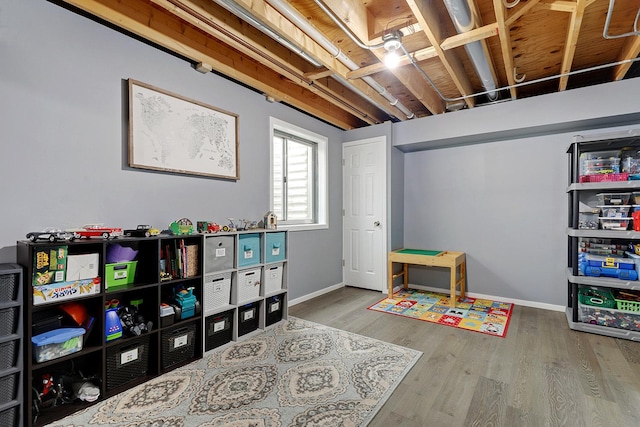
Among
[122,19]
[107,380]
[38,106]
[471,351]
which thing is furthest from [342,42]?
[107,380]

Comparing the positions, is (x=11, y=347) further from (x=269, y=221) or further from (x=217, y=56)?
(x=217, y=56)

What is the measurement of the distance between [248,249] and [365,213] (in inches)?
86.7

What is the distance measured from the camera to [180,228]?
7.86 feet

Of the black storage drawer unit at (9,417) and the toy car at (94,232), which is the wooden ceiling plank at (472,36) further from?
the black storage drawer unit at (9,417)

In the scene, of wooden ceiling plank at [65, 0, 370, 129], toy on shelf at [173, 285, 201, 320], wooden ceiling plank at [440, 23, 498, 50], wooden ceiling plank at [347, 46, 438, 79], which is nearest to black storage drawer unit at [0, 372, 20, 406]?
toy on shelf at [173, 285, 201, 320]

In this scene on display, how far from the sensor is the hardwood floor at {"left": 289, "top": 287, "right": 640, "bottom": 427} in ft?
5.84

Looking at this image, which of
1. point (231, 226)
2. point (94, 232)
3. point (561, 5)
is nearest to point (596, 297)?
point (561, 5)

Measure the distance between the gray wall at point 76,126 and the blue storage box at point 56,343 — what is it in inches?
21.0

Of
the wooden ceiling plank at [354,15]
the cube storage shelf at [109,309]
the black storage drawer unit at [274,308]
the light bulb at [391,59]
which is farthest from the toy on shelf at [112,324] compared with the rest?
the light bulb at [391,59]

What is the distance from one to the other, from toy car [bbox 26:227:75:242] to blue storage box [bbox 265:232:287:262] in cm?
159

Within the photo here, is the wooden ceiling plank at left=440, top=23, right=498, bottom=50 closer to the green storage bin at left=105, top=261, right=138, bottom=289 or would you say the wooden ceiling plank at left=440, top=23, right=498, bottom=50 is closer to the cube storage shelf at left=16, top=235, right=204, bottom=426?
the cube storage shelf at left=16, top=235, right=204, bottom=426

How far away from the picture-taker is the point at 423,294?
4.32m

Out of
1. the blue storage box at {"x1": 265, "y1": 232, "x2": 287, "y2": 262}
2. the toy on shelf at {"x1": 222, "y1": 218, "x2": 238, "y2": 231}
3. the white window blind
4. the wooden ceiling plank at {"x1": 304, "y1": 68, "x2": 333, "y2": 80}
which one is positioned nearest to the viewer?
the toy on shelf at {"x1": 222, "y1": 218, "x2": 238, "y2": 231}

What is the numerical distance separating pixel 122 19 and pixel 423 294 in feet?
14.3
